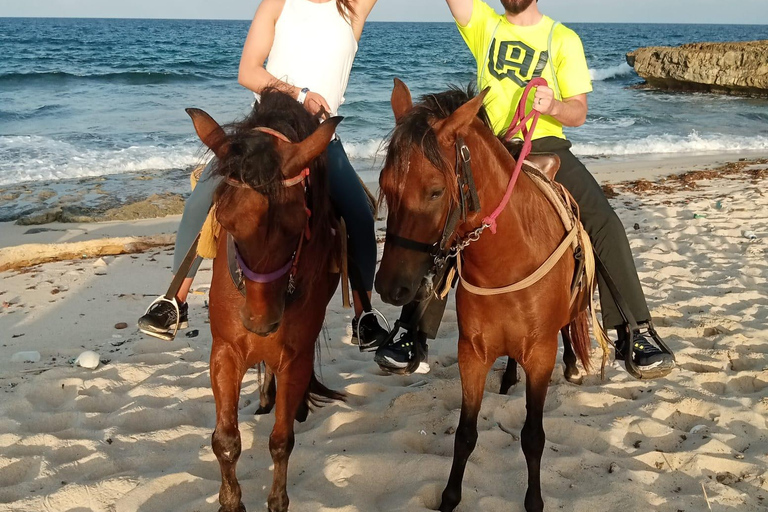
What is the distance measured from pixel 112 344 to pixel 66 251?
2.57 meters

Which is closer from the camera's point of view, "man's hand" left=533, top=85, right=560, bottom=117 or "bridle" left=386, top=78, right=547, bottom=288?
"bridle" left=386, top=78, right=547, bottom=288

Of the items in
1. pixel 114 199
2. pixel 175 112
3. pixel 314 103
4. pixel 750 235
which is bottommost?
pixel 114 199

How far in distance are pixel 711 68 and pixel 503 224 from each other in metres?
30.7

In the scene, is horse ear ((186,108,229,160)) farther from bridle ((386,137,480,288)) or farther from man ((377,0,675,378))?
man ((377,0,675,378))

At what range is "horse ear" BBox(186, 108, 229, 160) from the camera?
7.80 ft

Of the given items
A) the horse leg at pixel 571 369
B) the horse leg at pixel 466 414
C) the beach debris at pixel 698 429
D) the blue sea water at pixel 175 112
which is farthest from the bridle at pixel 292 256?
the blue sea water at pixel 175 112

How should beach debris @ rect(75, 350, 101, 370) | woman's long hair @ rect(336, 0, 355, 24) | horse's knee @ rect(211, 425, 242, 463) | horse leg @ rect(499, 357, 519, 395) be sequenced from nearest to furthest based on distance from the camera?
horse's knee @ rect(211, 425, 242, 463) < woman's long hair @ rect(336, 0, 355, 24) < horse leg @ rect(499, 357, 519, 395) < beach debris @ rect(75, 350, 101, 370)

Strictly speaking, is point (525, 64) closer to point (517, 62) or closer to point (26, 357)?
point (517, 62)

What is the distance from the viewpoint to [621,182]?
10969mm

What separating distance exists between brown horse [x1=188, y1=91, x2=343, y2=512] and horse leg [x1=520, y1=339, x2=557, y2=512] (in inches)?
41.9

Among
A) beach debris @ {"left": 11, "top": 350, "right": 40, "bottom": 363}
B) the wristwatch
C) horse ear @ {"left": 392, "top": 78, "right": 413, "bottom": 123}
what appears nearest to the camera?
horse ear @ {"left": 392, "top": 78, "right": 413, "bottom": 123}

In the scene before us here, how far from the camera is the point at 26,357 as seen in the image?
176 inches

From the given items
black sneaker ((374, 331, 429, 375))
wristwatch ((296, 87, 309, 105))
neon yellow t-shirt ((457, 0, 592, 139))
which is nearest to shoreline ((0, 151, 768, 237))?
neon yellow t-shirt ((457, 0, 592, 139))

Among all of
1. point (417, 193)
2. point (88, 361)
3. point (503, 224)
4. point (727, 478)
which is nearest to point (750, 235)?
point (727, 478)
